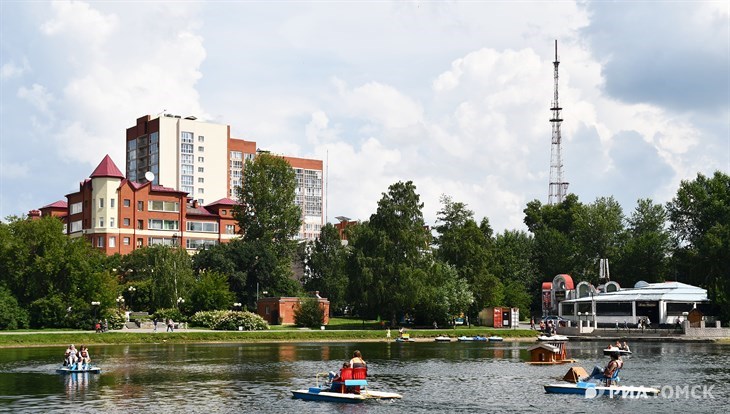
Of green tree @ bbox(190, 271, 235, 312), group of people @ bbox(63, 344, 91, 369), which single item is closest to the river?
group of people @ bbox(63, 344, 91, 369)

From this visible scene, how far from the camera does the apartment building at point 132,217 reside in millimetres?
159125

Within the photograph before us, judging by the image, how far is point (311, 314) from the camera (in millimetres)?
122312

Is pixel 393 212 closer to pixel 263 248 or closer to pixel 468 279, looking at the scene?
pixel 468 279

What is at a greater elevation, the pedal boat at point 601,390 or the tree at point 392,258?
the tree at point 392,258

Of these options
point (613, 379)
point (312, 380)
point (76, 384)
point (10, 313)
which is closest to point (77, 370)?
point (76, 384)

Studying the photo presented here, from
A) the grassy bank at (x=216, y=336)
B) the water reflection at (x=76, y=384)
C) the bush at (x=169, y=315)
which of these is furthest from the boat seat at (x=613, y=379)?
the bush at (x=169, y=315)

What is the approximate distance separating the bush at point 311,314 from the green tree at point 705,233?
55268 mm

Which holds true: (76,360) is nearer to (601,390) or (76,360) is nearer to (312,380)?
(312,380)

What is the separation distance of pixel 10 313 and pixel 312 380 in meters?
59.1

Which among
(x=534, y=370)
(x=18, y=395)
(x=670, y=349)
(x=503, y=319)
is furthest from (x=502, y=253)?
(x=18, y=395)

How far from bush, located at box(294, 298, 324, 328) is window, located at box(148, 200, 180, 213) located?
53.0 metres

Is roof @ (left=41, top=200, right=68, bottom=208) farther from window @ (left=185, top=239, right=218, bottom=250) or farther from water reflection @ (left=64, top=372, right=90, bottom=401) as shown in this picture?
water reflection @ (left=64, top=372, right=90, bottom=401)

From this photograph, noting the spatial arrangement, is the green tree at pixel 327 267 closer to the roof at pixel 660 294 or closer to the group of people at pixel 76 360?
the roof at pixel 660 294

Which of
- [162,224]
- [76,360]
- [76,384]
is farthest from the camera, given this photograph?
[162,224]
